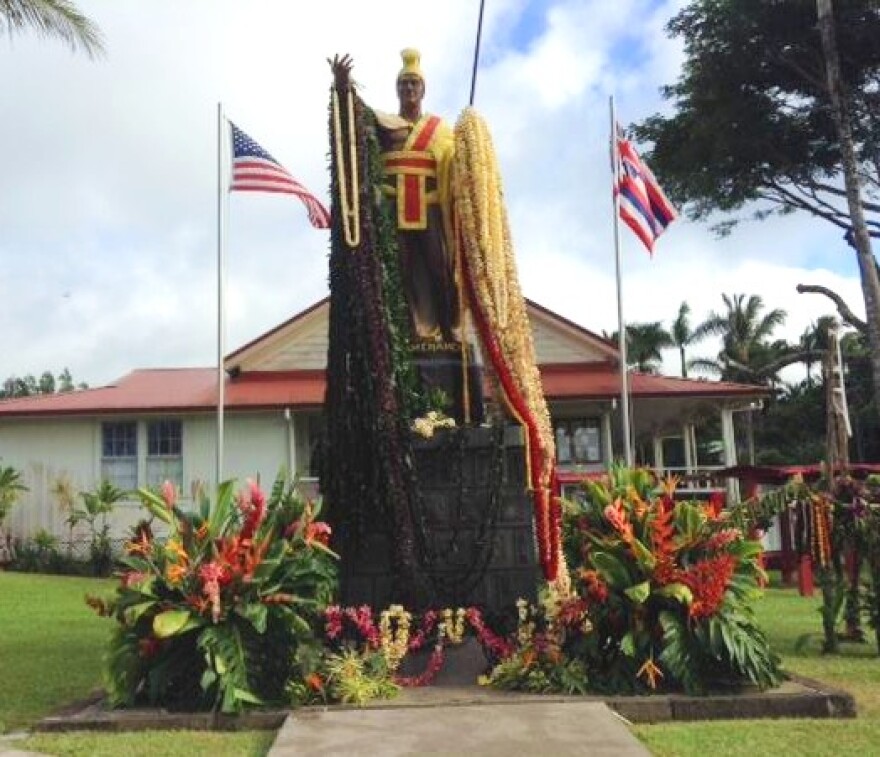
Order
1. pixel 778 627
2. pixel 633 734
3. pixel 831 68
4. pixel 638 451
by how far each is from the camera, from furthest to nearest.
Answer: pixel 638 451 < pixel 831 68 < pixel 778 627 < pixel 633 734

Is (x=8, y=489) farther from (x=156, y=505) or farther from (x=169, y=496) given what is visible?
(x=169, y=496)

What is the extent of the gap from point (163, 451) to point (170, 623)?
16.9 meters

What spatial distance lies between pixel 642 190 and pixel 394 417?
1063 cm

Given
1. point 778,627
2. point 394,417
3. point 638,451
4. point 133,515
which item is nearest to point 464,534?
point 394,417

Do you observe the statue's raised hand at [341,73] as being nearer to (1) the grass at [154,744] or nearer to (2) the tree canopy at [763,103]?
(1) the grass at [154,744]

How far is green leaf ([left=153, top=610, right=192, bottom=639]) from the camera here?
5859 millimetres

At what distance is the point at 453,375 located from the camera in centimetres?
762

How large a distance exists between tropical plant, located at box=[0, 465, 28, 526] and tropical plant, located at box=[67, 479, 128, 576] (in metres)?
1.19

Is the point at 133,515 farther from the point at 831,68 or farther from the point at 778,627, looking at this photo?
the point at 831,68

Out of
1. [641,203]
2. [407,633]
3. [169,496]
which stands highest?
[641,203]

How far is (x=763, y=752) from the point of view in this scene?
511cm

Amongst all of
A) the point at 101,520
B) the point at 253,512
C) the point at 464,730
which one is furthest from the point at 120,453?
the point at 464,730

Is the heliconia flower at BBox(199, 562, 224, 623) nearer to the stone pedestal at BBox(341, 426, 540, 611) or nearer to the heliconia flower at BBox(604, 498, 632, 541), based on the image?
the stone pedestal at BBox(341, 426, 540, 611)

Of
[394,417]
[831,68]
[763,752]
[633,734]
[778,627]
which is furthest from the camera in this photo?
[831,68]
